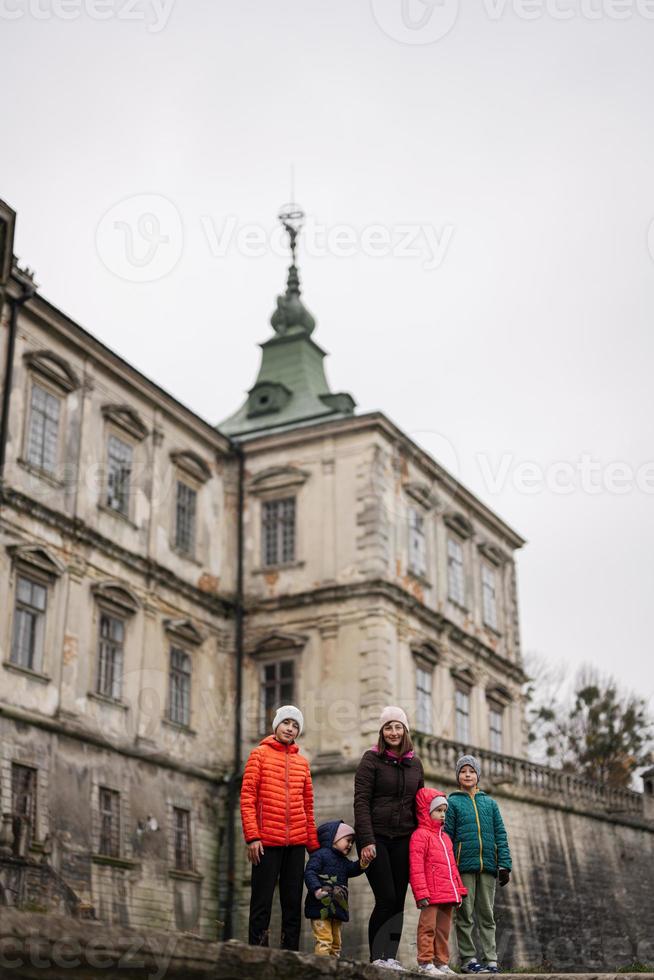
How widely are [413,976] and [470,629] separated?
2369cm

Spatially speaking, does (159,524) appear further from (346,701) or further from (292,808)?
(292,808)

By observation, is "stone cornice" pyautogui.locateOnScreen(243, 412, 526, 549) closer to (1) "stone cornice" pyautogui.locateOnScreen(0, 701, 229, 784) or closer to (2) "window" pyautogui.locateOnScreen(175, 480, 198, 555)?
(2) "window" pyautogui.locateOnScreen(175, 480, 198, 555)

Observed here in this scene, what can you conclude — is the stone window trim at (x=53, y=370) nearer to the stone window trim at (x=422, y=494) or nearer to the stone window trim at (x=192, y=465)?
the stone window trim at (x=192, y=465)

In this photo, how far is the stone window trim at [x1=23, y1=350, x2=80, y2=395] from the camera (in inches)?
931

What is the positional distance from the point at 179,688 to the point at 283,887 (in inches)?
666

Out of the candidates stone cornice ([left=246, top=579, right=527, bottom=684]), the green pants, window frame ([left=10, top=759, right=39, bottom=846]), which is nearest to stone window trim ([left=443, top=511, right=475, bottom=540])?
stone cornice ([left=246, top=579, right=527, bottom=684])

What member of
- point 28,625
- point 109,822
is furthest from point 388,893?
point 109,822

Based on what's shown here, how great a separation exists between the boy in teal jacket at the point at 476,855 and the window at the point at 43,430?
14184mm

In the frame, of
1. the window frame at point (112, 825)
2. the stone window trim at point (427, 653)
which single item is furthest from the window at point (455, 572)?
the window frame at point (112, 825)

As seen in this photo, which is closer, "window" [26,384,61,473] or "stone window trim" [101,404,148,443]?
"window" [26,384,61,473]

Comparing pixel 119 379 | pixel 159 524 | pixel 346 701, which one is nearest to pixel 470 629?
pixel 346 701

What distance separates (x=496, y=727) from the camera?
3228 cm

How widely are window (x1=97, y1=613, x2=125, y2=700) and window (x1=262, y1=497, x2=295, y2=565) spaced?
4964 mm

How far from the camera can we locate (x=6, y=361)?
22906mm
